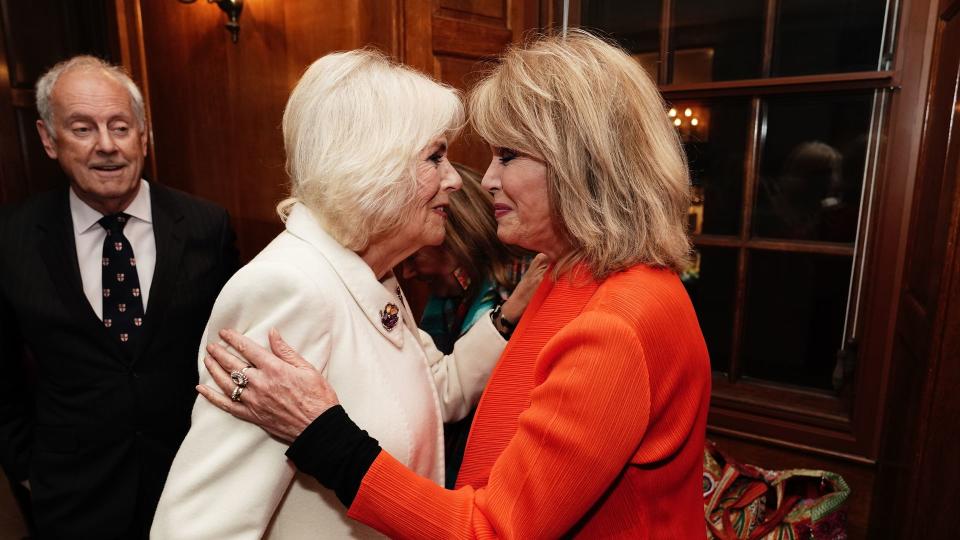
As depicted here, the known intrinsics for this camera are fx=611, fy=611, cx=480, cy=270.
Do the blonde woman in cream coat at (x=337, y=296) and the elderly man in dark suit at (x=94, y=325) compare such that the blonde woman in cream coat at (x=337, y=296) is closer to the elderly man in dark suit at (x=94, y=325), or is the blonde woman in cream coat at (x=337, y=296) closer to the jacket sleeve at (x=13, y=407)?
the elderly man in dark suit at (x=94, y=325)

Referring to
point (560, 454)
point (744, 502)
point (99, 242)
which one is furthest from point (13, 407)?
Result: point (744, 502)

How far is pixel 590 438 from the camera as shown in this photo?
825mm

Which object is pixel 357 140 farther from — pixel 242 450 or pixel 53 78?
pixel 53 78

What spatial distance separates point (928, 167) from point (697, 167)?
2.71 ft

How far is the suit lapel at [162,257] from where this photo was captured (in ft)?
5.88

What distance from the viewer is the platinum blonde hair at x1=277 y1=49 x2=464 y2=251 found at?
1.07 metres

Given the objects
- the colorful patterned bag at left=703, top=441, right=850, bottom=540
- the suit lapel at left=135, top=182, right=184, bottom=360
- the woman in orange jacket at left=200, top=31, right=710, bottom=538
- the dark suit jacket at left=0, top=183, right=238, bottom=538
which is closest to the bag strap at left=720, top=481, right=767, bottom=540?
the colorful patterned bag at left=703, top=441, right=850, bottom=540

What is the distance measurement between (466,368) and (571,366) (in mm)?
631

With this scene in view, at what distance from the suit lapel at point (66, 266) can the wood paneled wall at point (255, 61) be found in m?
0.89

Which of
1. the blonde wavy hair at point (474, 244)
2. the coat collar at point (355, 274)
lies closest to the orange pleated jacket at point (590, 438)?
the coat collar at point (355, 274)

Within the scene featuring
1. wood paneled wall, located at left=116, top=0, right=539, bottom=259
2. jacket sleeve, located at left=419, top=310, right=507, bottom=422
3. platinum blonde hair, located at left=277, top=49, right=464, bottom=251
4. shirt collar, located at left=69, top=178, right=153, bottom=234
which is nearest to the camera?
platinum blonde hair, located at left=277, top=49, right=464, bottom=251

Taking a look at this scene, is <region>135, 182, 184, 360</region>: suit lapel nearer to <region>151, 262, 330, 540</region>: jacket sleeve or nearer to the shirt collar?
the shirt collar

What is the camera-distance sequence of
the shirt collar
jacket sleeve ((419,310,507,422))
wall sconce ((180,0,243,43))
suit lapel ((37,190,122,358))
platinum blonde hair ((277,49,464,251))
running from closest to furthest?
platinum blonde hair ((277,49,464,251))
jacket sleeve ((419,310,507,422))
suit lapel ((37,190,122,358))
the shirt collar
wall sconce ((180,0,243,43))

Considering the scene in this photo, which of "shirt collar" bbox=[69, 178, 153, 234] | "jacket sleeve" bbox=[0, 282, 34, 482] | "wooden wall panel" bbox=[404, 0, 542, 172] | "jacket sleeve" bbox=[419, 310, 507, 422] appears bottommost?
"jacket sleeve" bbox=[0, 282, 34, 482]
